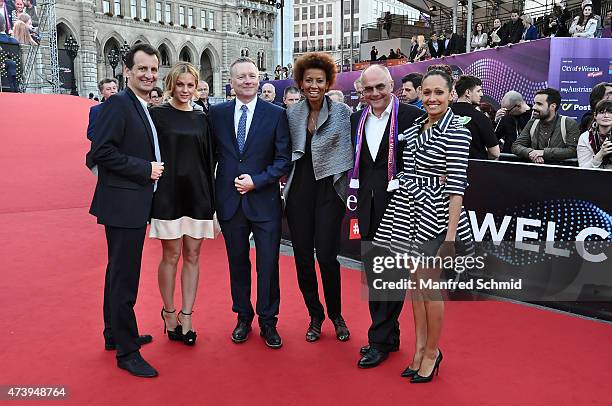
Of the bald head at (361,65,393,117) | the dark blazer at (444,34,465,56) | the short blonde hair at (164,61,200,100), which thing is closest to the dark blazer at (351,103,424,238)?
the bald head at (361,65,393,117)

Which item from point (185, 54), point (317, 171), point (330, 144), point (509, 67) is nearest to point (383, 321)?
point (317, 171)

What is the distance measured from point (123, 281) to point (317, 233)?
49.5 inches

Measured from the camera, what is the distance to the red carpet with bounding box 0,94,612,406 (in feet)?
9.50

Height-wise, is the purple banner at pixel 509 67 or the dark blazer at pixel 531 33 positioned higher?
the dark blazer at pixel 531 33

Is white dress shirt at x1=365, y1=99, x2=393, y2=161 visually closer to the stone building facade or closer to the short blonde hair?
the short blonde hair

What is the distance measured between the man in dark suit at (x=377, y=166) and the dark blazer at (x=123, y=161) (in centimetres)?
129

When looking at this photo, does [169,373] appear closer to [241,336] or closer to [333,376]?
[241,336]

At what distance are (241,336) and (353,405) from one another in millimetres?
1094

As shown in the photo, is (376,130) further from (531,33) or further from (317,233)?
(531,33)

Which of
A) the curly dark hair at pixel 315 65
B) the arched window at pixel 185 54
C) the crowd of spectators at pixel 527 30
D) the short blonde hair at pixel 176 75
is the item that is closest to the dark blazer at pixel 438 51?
the crowd of spectators at pixel 527 30

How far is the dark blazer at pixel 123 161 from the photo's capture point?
9.50 ft

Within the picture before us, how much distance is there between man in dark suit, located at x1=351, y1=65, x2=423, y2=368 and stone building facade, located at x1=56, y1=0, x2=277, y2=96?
43058mm

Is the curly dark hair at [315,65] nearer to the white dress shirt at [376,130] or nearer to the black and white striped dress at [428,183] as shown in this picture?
the white dress shirt at [376,130]

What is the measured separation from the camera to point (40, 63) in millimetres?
29188
